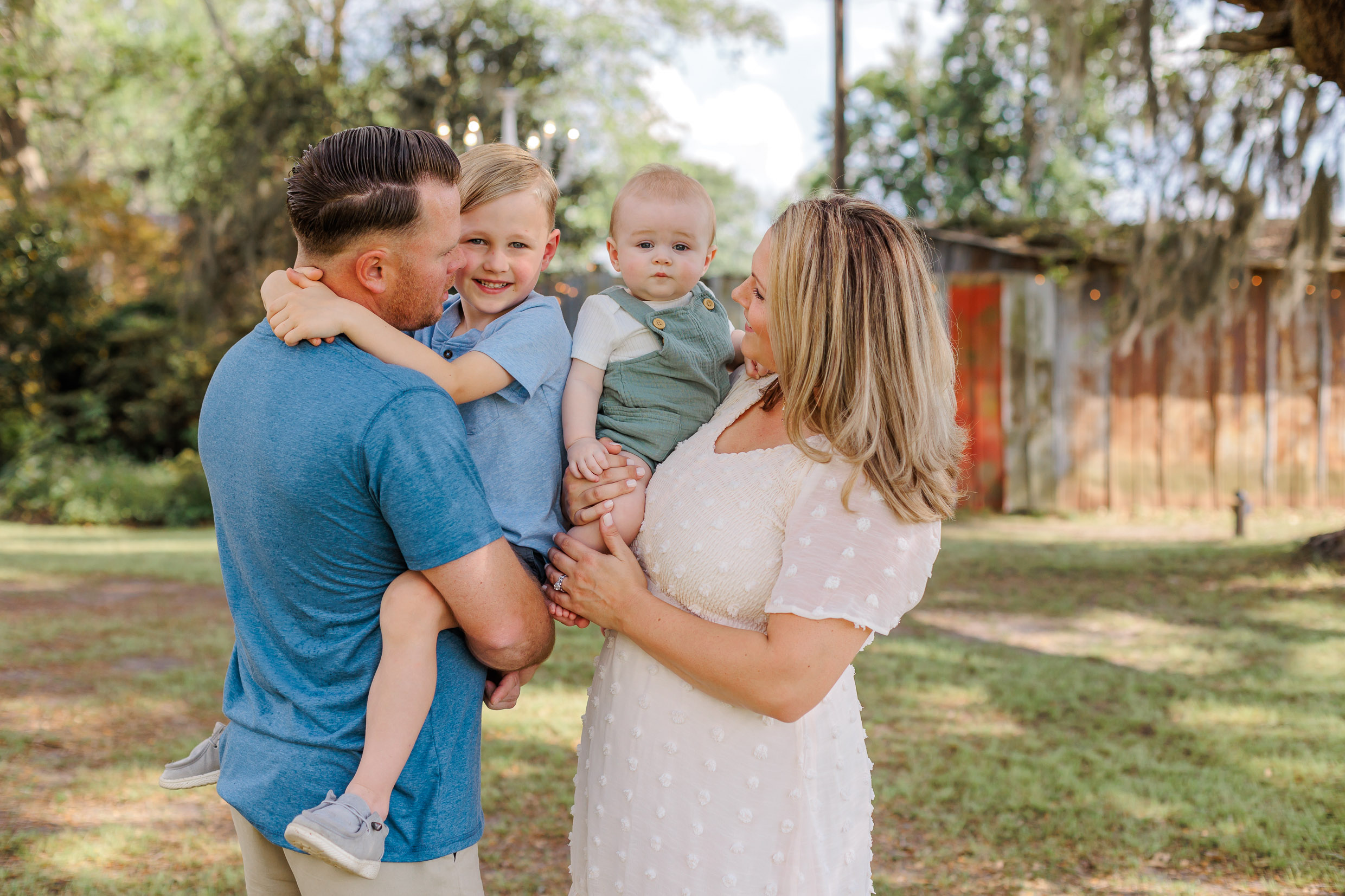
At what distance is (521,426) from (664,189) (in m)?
0.69

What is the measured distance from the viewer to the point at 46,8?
53.5ft

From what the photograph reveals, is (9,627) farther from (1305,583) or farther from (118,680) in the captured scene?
(1305,583)

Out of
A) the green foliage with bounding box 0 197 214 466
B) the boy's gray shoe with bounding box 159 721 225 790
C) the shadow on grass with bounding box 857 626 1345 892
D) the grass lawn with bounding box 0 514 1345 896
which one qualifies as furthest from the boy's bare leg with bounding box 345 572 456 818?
the green foliage with bounding box 0 197 214 466

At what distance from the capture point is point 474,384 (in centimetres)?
183

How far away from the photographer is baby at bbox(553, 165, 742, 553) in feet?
6.83

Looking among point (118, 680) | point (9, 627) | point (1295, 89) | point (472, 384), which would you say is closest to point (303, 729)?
point (472, 384)

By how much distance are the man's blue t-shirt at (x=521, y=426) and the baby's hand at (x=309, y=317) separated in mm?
370

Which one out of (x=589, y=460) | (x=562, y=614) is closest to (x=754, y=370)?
(x=589, y=460)

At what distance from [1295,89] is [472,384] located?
866 centimetres

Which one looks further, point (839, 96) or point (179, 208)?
point (179, 208)

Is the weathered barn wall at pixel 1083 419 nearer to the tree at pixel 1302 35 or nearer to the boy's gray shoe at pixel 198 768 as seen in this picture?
the tree at pixel 1302 35

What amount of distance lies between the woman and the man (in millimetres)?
287

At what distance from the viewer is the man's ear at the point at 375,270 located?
1.60 metres

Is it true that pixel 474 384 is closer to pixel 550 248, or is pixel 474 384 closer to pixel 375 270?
pixel 375 270
